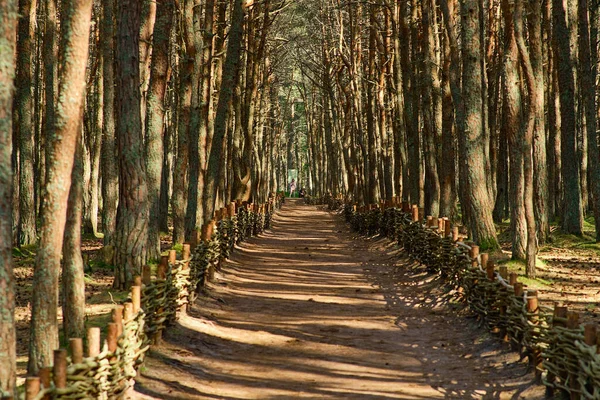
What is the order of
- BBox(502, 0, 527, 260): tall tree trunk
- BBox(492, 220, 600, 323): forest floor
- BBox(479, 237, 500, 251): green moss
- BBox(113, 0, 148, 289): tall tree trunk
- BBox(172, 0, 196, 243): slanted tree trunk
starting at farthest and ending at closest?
BBox(172, 0, 196, 243): slanted tree trunk → BBox(479, 237, 500, 251): green moss → BBox(502, 0, 527, 260): tall tree trunk → BBox(492, 220, 600, 323): forest floor → BBox(113, 0, 148, 289): tall tree trunk

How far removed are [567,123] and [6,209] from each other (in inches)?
648

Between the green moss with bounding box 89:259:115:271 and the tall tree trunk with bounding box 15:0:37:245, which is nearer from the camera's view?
the green moss with bounding box 89:259:115:271

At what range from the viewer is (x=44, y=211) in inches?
249

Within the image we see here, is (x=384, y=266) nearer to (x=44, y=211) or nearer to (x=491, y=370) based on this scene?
(x=491, y=370)

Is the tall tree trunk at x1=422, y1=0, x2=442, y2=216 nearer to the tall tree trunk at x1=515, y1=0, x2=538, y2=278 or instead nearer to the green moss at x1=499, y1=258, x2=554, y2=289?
the green moss at x1=499, y1=258, x2=554, y2=289

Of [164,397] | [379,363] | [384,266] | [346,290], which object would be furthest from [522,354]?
[384,266]

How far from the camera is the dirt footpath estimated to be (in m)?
7.26

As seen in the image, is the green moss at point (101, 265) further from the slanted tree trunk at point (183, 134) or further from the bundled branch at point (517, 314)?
the bundled branch at point (517, 314)

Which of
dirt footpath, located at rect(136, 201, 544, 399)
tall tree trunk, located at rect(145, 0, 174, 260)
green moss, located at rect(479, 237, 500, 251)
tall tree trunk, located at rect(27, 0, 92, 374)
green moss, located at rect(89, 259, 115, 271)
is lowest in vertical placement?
dirt footpath, located at rect(136, 201, 544, 399)

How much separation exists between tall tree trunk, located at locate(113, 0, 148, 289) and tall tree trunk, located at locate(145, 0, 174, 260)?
6.50ft

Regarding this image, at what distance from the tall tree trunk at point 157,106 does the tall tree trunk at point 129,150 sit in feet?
6.50

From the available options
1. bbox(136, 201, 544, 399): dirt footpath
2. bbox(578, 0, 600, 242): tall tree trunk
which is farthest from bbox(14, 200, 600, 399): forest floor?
bbox(578, 0, 600, 242): tall tree trunk

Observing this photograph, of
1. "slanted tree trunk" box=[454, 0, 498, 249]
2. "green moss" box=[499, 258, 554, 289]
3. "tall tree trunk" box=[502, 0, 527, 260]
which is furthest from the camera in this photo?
"slanted tree trunk" box=[454, 0, 498, 249]

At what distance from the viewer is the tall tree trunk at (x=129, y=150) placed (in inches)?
430
